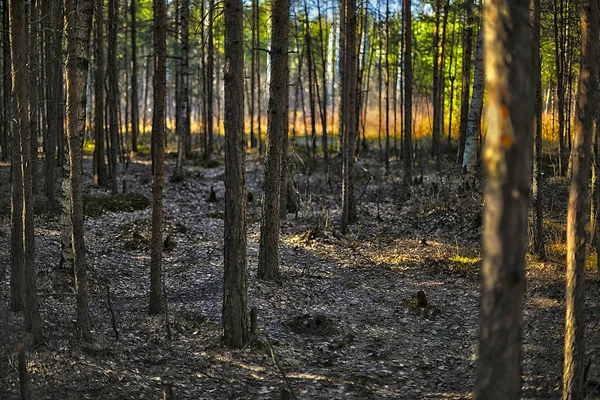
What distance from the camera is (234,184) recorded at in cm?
762

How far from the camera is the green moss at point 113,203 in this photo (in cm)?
1606

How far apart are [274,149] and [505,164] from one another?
7.64 metres

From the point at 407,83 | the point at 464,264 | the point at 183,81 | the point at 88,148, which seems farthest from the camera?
the point at 88,148

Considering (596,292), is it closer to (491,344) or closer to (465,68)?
(491,344)

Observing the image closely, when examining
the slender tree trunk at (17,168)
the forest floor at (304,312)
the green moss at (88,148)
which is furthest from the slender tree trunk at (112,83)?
the green moss at (88,148)

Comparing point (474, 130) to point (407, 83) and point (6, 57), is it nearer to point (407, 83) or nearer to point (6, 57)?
point (407, 83)

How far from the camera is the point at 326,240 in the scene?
14289 millimetres

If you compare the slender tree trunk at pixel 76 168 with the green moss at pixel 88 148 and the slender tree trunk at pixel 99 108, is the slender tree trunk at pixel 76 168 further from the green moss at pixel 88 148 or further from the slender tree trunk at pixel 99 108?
the green moss at pixel 88 148

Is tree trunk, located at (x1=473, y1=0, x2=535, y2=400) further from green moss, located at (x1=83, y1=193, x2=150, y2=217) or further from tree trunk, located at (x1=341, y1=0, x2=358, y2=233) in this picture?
green moss, located at (x1=83, y1=193, x2=150, y2=217)

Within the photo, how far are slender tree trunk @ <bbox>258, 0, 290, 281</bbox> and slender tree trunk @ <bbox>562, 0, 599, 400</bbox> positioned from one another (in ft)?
19.0

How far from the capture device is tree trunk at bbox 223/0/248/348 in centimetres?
749

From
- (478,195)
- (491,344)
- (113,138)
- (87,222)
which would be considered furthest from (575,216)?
(113,138)

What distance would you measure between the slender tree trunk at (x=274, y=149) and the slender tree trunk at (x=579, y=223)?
5.79 m

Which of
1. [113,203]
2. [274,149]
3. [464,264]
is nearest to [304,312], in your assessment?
[274,149]
